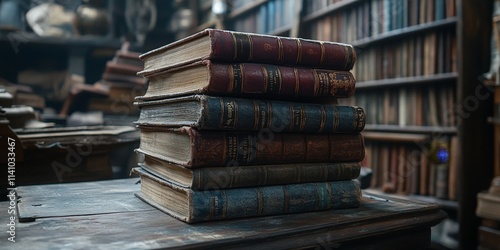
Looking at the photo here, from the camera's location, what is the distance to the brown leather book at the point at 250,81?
803mm

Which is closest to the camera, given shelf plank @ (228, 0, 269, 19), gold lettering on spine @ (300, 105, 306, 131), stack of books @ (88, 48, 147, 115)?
gold lettering on spine @ (300, 105, 306, 131)

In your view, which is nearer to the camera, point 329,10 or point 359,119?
point 359,119

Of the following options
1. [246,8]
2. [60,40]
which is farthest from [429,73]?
[60,40]

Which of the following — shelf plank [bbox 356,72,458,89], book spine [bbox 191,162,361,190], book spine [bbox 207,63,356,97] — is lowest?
book spine [bbox 191,162,361,190]

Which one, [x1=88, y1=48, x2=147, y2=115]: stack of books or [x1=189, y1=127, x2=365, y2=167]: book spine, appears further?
[x1=88, y1=48, x2=147, y2=115]: stack of books

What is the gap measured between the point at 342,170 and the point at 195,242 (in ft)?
1.33

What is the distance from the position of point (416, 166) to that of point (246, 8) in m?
2.53

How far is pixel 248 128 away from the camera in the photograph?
32.9 inches

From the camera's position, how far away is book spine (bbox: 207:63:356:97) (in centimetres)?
81

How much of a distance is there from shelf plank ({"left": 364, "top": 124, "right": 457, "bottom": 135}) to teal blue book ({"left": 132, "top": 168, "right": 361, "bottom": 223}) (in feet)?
5.89

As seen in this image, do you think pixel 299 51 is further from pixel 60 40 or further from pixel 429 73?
pixel 60 40

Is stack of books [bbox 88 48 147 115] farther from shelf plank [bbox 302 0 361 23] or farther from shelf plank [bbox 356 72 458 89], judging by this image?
shelf plank [bbox 356 72 458 89]

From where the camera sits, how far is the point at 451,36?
→ 254 centimetres

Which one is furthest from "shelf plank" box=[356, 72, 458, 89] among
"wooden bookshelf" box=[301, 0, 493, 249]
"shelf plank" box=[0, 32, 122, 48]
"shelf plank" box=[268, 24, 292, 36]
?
"shelf plank" box=[0, 32, 122, 48]
